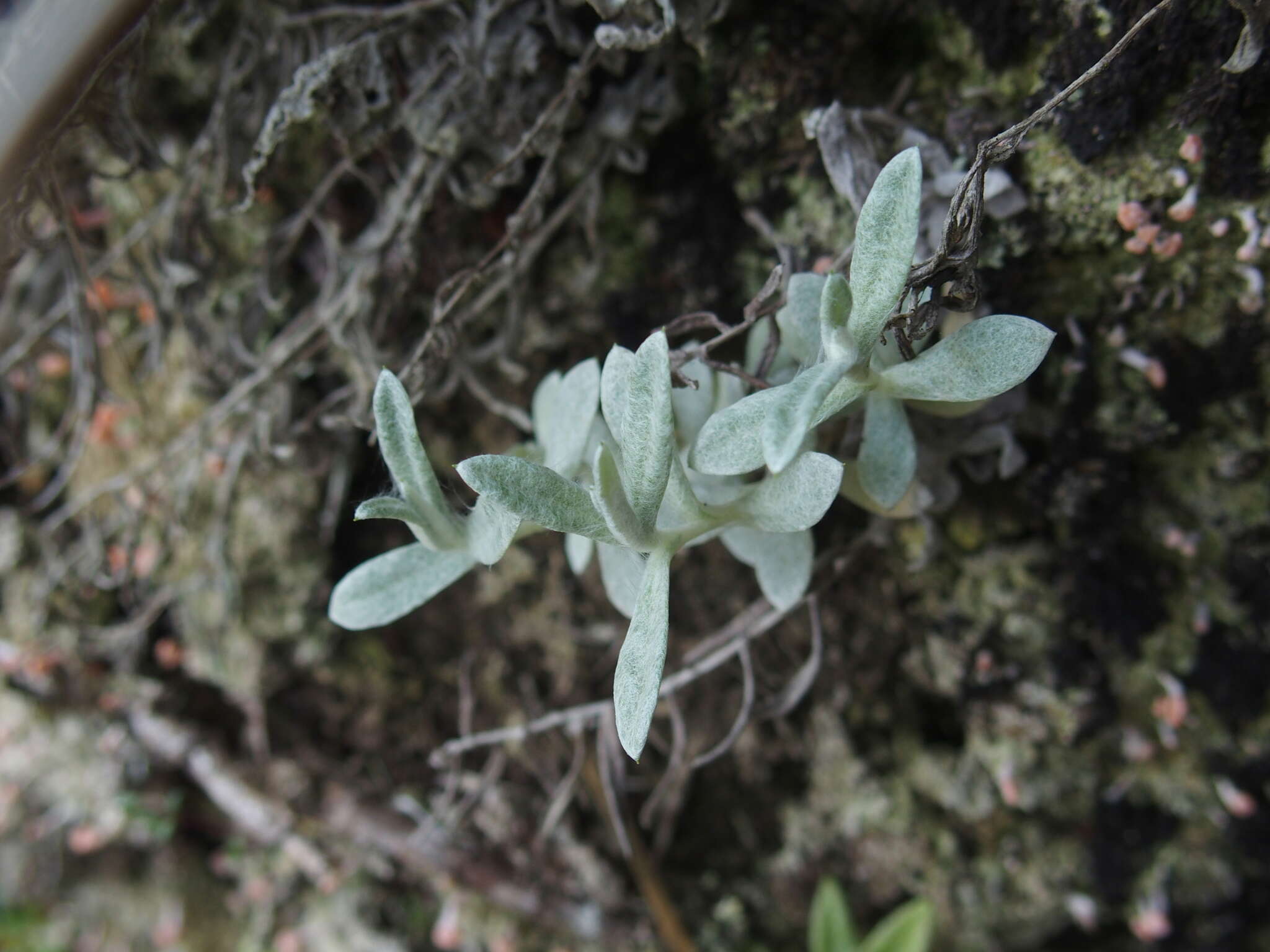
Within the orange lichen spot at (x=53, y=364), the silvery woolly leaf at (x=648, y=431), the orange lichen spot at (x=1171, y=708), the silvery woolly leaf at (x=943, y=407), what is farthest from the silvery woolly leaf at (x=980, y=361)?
the orange lichen spot at (x=53, y=364)

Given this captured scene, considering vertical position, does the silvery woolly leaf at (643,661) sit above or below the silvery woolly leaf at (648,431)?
below

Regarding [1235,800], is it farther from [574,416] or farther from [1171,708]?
[574,416]

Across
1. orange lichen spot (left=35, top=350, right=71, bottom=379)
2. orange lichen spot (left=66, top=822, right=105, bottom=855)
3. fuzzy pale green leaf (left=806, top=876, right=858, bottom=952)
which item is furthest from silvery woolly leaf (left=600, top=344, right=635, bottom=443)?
orange lichen spot (left=66, top=822, right=105, bottom=855)

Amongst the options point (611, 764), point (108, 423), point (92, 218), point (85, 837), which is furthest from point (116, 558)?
point (611, 764)

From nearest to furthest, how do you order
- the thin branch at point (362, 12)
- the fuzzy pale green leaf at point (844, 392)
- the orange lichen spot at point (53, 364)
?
the fuzzy pale green leaf at point (844, 392)
the thin branch at point (362, 12)
the orange lichen spot at point (53, 364)

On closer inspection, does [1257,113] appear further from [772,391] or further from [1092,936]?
[1092,936]

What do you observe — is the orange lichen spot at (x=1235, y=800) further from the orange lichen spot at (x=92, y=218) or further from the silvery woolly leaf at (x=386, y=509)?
the orange lichen spot at (x=92, y=218)
